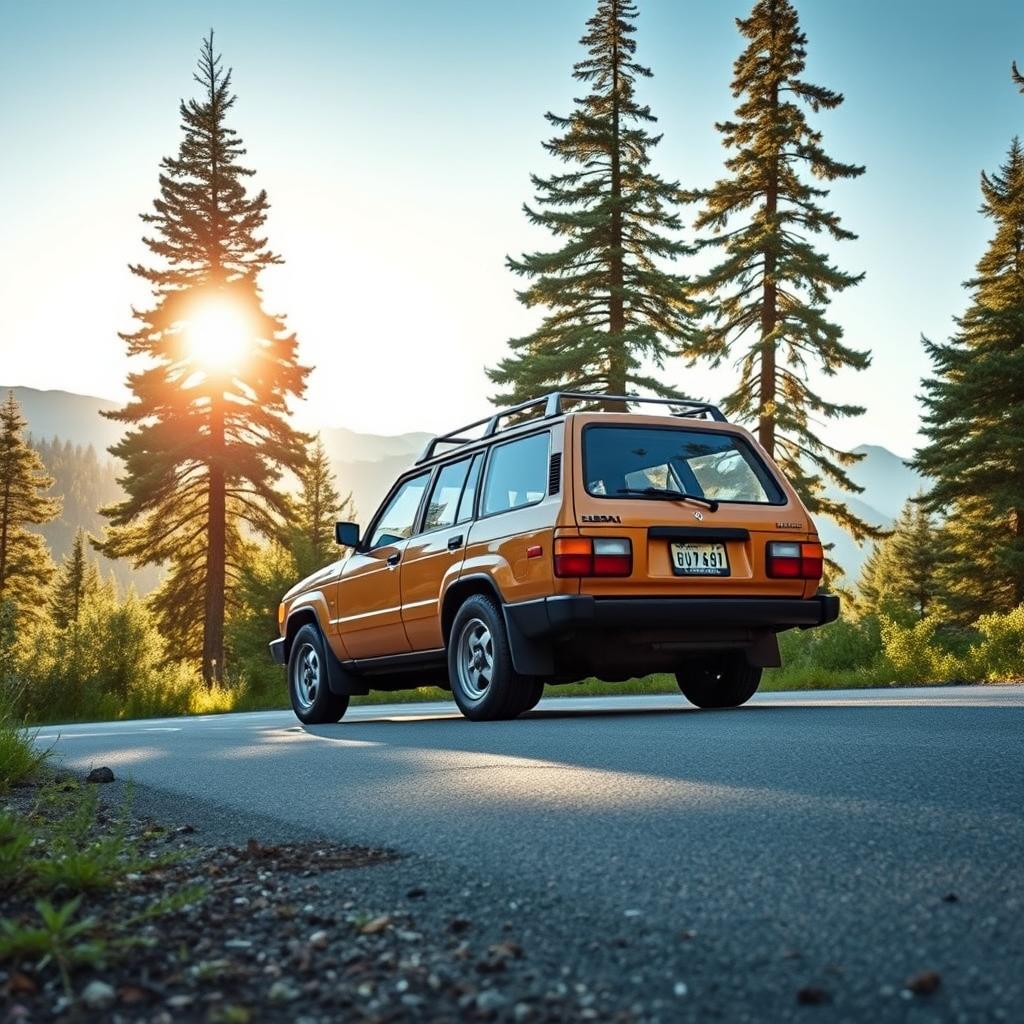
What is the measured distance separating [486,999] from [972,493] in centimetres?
3796

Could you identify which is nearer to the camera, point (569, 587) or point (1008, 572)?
point (569, 587)

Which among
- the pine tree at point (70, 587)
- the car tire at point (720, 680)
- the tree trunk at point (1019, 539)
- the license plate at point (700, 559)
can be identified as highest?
the pine tree at point (70, 587)

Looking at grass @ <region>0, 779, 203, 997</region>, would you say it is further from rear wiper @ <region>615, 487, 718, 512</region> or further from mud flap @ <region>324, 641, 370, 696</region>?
mud flap @ <region>324, 641, 370, 696</region>

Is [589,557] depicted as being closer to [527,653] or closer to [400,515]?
[527,653]

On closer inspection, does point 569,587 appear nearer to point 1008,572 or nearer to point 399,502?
point 399,502

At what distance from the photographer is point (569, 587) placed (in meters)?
7.88

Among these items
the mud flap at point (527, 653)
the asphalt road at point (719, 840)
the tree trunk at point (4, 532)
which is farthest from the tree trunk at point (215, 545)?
the tree trunk at point (4, 532)

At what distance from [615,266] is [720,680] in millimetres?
26889

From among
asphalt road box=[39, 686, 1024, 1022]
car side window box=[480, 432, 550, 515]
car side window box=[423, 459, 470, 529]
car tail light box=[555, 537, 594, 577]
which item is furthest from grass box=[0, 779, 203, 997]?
car side window box=[423, 459, 470, 529]

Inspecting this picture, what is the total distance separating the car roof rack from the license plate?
118 centimetres

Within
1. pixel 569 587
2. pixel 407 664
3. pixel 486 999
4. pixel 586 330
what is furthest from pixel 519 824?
pixel 586 330

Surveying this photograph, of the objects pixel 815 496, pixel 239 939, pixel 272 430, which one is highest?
pixel 272 430

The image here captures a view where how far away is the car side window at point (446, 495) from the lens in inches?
373

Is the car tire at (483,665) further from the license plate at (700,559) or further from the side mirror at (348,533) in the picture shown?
the side mirror at (348,533)
